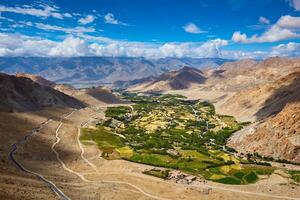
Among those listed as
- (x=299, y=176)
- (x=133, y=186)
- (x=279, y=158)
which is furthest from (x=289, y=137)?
(x=133, y=186)

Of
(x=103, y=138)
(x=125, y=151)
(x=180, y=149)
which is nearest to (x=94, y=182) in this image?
(x=125, y=151)

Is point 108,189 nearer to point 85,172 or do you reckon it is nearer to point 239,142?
point 85,172

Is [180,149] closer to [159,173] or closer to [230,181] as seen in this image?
[159,173]

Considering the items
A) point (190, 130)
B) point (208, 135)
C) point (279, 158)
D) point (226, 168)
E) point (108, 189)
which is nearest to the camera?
point (108, 189)

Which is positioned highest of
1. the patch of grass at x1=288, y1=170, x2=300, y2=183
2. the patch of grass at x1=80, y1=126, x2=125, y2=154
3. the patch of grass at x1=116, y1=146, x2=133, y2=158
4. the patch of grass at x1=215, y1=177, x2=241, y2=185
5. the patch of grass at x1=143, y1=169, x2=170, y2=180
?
the patch of grass at x1=80, y1=126, x2=125, y2=154

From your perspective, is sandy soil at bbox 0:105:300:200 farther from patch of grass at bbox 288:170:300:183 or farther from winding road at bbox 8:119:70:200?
patch of grass at bbox 288:170:300:183

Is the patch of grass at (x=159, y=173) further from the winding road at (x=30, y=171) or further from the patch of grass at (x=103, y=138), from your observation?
the patch of grass at (x=103, y=138)

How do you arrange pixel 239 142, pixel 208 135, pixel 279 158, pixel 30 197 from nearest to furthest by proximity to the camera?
1. pixel 30 197
2. pixel 279 158
3. pixel 239 142
4. pixel 208 135

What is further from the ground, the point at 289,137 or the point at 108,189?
the point at 289,137

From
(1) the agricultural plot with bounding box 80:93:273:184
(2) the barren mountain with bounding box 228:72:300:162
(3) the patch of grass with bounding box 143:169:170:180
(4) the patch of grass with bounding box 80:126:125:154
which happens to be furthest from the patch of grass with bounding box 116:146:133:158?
(2) the barren mountain with bounding box 228:72:300:162
